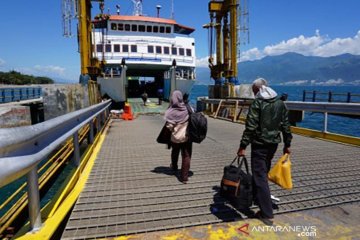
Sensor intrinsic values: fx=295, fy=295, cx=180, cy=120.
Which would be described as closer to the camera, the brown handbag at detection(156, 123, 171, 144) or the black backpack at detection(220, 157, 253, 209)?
the black backpack at detection(220, 157, 253, 209)

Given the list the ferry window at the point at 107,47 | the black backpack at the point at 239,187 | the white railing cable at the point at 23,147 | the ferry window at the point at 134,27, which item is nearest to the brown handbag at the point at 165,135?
the black backpack at the point at 239,187

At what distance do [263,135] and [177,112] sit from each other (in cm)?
164

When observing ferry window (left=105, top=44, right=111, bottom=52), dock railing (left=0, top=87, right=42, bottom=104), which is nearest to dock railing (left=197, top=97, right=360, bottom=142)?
ferry window (left=105, top=44, right=111, bottom=52)

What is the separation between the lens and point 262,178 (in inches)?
133

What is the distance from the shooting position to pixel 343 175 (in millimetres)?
4910

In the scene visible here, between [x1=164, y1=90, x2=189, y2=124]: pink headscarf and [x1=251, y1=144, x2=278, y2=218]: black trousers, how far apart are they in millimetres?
1477

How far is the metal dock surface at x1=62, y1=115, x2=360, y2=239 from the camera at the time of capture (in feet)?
10.9

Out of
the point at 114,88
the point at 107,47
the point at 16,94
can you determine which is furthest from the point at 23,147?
the point at 16,94

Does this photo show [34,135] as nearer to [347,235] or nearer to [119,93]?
[347,235]

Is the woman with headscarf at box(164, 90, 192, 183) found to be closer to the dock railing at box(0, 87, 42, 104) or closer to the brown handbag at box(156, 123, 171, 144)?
the brown handbag at box(156, 123, 171, 144)

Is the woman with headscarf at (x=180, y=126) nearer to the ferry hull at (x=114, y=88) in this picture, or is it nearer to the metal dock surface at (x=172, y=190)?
the metal dock surface at (x=172, y=190)

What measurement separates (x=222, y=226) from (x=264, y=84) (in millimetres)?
1676

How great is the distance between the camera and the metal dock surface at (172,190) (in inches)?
131

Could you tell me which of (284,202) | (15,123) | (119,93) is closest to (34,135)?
(284,202)
